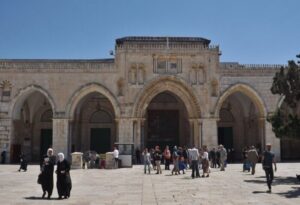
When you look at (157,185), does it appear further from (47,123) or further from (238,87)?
(47,123)

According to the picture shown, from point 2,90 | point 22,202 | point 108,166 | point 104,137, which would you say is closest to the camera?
point 22,202

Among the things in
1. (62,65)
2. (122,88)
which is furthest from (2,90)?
(122,88)

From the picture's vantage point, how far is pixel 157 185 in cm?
1353

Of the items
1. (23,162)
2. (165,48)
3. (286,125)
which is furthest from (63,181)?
(165,48)

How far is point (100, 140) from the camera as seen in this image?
1265 inches

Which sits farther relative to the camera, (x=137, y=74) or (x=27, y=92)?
(x=137, y=74)

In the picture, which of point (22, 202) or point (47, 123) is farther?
point (47, 123)

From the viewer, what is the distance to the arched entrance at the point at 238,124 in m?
31.1

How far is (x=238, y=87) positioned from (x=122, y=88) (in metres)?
8.48

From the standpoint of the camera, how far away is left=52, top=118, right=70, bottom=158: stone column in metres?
27.1

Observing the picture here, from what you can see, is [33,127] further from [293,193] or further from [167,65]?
[293,193]

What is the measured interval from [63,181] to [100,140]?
2164 centimetres

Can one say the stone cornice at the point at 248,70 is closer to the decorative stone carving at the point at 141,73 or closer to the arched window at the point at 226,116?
the arched window at the point at 226,116

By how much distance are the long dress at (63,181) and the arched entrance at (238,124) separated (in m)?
21.6
